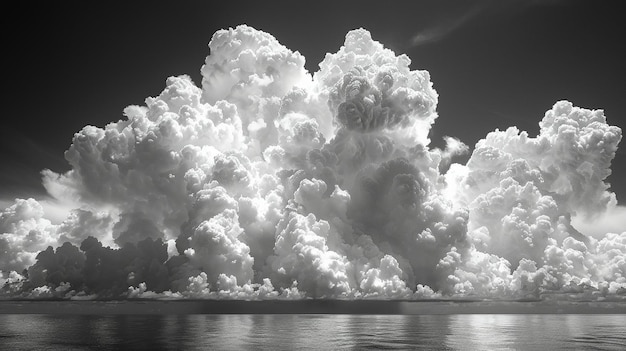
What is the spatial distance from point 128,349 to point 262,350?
31.0 metres

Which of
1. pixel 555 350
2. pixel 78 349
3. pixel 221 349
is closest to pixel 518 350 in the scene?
pixel 555 350

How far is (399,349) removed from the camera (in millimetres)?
113188

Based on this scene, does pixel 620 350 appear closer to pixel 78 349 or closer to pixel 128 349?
pixel 128 349

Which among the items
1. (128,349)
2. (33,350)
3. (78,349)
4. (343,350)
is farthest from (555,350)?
(33,350)

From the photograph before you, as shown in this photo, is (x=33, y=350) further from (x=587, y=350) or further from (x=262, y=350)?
(x=587, y=350)

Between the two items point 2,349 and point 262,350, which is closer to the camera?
point 262,350

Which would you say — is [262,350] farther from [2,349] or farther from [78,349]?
[2,349]

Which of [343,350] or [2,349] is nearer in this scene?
[343,350]

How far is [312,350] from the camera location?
11206 cm

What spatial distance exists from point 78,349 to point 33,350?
33.3 ft

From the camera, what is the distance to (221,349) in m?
112

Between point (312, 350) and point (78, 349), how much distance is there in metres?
55.7

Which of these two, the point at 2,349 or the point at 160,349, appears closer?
the point at 160,349

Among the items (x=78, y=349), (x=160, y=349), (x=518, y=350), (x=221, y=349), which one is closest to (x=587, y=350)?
(x=518, y=350)
